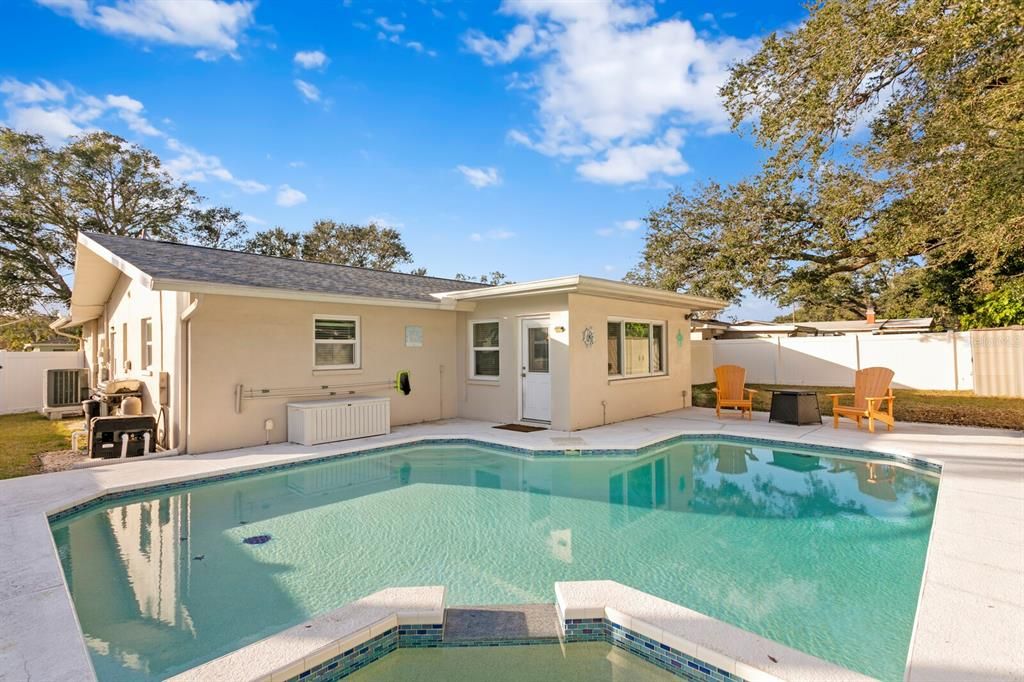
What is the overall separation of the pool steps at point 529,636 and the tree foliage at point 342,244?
30026mm

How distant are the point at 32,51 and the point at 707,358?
2246cm

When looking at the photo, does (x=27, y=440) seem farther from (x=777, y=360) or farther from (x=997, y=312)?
(x=997, y=312)

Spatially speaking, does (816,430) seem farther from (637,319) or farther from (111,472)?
(111,472)

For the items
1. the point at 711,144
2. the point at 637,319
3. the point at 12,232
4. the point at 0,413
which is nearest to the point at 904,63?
the point at 637,319

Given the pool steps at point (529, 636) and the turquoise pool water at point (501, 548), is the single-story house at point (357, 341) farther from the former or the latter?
the pool steps at point (529, 636)

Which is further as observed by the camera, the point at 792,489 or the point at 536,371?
Result: the point at 536,371

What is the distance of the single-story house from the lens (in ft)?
28.0

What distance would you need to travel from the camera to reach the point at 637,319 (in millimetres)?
12148

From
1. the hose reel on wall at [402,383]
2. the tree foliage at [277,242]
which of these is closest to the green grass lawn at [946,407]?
the hose reel on wall at [402,383]

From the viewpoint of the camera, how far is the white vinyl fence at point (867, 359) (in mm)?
14180

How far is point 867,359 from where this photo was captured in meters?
17.3

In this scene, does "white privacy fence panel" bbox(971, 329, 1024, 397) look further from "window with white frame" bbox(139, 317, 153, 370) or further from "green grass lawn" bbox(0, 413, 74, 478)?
"green grass lawn" bbox(0, 413, 74, 478)

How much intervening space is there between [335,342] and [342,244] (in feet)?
77.9

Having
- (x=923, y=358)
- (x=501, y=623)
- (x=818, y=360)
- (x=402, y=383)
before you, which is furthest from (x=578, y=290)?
(x=923, y=358)
